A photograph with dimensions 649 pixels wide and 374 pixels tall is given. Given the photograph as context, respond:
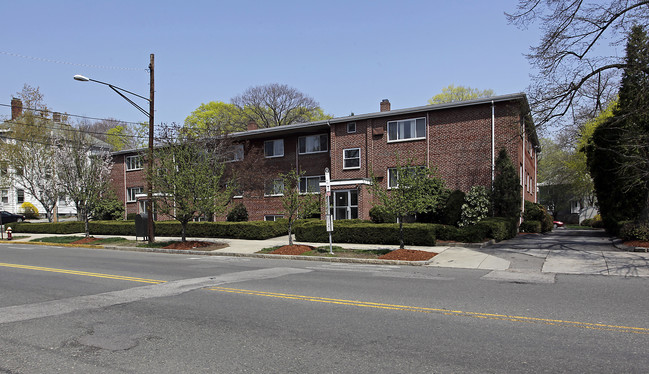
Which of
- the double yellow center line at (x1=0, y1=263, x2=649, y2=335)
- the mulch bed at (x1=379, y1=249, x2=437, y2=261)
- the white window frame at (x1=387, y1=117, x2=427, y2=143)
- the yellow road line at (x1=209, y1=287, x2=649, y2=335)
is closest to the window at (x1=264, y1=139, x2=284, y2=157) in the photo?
the white window frame at (x1=387, y1=117, x2=427, y2=143)

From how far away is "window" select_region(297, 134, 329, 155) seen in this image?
30.3m

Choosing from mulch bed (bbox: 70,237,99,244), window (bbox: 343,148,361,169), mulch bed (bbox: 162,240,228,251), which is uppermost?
window (bbox: 343,148,361,169)

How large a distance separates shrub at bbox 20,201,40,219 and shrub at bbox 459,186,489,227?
50.3m

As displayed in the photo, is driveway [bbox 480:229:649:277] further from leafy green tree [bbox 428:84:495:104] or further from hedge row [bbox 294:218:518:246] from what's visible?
leafy green tree [bbox 428:84:495:104]

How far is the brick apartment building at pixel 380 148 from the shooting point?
23.8 m

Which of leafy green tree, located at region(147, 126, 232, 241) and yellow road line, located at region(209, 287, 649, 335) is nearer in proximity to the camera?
yellow road line, located at region(209, 287, 649, 335)

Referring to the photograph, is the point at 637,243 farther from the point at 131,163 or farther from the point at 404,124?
the point at 131,163

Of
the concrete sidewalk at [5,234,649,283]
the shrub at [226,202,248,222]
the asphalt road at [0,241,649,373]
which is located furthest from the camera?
the shrub at [226,202,248,222]

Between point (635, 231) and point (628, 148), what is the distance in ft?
12.4

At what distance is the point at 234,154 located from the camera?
3222cm

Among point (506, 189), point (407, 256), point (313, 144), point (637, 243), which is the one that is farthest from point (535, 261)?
point (313, 144)

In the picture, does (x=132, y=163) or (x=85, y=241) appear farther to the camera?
(x=132, y=163)

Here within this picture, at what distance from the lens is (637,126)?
56.5ft

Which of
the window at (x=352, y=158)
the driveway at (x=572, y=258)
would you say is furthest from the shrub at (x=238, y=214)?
the driveway at (x=572, y=258)
